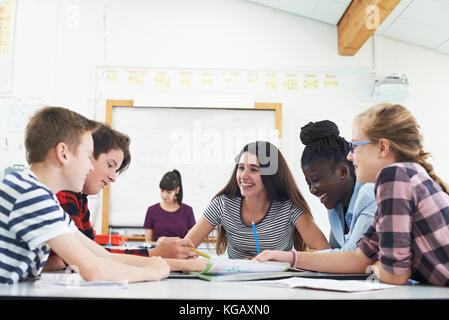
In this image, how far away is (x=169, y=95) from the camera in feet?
9.13

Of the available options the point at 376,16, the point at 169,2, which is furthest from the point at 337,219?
the point at 169,2

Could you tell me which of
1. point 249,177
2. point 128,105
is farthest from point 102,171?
point 128,105

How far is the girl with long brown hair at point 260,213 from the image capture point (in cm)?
134

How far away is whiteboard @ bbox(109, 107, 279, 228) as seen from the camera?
2674mm

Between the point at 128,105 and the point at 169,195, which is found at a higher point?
the point at 128,105

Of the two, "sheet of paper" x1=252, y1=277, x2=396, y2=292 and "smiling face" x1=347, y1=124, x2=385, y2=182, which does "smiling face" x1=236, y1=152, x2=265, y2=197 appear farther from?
"sheet of paper" x1=252, y1=277, x2=396, y2=292

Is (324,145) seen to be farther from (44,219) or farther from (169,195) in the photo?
(169,195)

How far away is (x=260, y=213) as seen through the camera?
137 cm

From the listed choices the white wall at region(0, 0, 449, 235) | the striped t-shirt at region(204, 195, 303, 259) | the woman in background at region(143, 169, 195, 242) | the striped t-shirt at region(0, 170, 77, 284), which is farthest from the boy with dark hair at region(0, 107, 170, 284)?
the white wall at region(0, 0, 449, 235)

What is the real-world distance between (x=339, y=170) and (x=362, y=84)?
67.9 inches

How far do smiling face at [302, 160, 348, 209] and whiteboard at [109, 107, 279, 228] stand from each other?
137 cm

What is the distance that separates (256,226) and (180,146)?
4.83 ft
